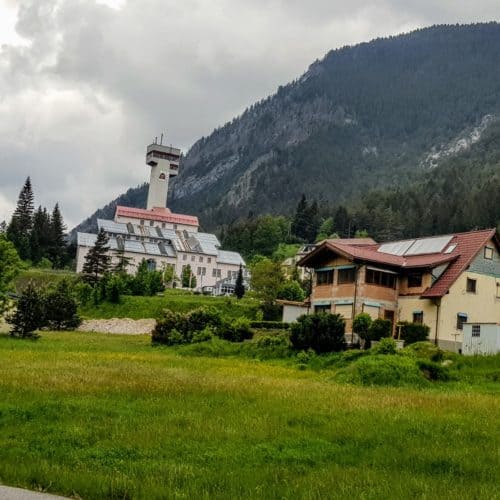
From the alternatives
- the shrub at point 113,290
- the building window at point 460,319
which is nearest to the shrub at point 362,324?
the building window at point 460,319

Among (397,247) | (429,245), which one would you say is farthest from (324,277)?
(429,245)

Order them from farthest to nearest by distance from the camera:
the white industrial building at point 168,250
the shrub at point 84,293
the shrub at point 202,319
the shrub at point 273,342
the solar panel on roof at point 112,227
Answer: the solar panel on roof at point 112,227 < the white industrial building at point 168,250 < the shrub at point 84,293 < the shrub at point 202,319 < the shrub at point 273,342

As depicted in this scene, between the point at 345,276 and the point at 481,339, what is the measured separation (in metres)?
11.5

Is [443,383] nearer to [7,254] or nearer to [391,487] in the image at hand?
[391,487]

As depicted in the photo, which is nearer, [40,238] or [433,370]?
[433,370]

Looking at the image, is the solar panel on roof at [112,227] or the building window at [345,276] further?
the solar panel on roof at [112,227]

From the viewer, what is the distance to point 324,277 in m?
Answer: 47.5

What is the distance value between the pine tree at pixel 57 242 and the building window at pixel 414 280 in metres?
91.9

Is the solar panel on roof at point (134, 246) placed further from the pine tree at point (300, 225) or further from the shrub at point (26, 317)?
the shrub at point (26, 317)

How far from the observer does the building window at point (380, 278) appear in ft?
145

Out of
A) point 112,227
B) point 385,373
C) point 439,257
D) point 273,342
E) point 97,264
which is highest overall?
point 112,227

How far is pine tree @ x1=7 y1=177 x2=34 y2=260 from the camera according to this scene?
395 ft

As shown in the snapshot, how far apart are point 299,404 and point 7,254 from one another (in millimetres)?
37707

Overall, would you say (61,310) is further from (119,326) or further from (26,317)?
(26,317)
